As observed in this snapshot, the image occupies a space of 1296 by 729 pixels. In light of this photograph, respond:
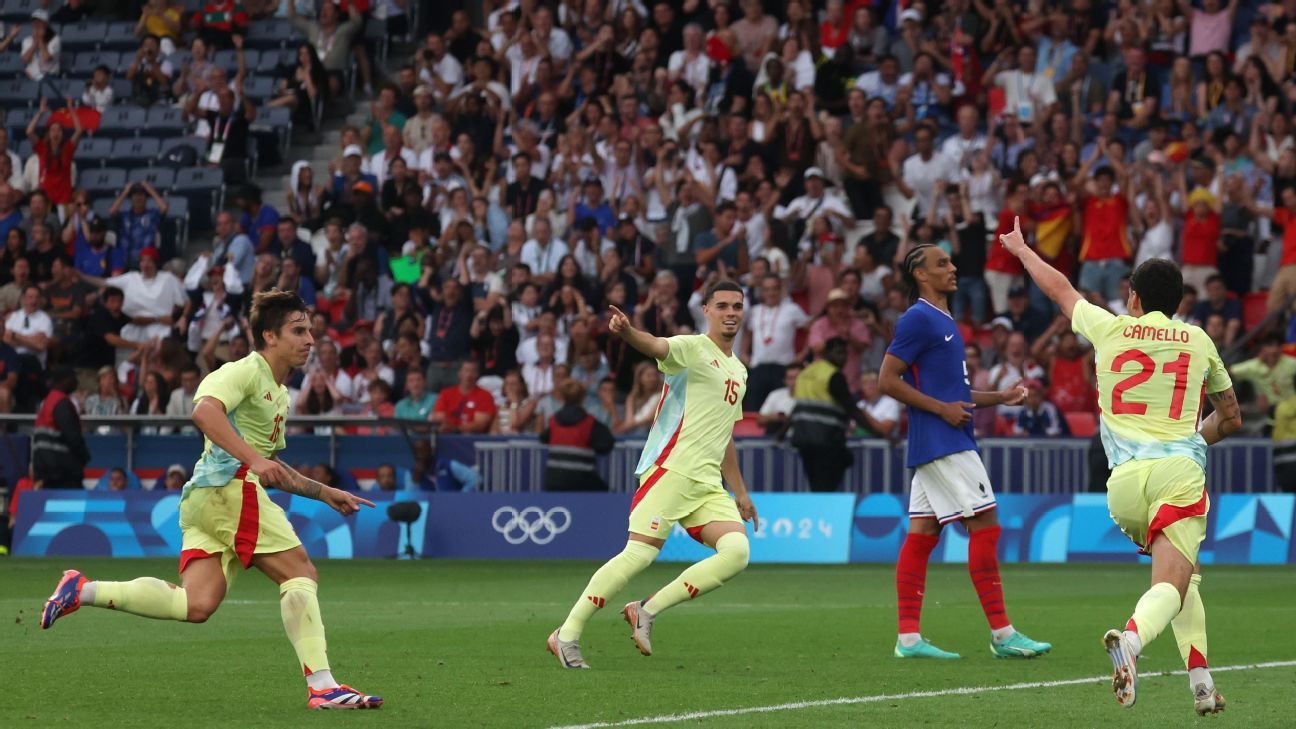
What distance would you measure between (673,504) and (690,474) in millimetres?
195

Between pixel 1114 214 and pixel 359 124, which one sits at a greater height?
pixel 359 124

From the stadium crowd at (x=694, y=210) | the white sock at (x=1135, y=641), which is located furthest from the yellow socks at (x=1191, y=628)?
the stadium crowd at (x=694, y=210)

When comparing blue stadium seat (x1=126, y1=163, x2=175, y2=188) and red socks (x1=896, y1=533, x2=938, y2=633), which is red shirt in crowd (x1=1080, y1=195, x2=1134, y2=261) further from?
blue stadium seat (x1=126, y1=163, x2=175, y2=188)

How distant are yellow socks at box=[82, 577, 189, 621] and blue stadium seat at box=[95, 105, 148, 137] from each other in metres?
23.5

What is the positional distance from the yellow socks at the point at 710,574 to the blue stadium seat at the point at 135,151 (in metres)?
21.6

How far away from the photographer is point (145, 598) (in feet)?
30.3

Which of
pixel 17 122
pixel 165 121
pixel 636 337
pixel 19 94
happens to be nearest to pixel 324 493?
pixel 636 337

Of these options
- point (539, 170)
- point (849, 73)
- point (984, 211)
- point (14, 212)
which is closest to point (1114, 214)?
point (984, 211)

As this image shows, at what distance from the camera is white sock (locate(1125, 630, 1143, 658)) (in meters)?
7.81

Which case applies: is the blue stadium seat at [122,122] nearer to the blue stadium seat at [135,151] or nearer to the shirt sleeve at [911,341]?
the blue stadium seat at [135,151]

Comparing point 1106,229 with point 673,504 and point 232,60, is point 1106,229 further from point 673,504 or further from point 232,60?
point 232,60

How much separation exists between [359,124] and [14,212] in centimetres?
533

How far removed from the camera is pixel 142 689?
9.69 metres

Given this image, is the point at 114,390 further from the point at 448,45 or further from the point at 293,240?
the point at 448,45
